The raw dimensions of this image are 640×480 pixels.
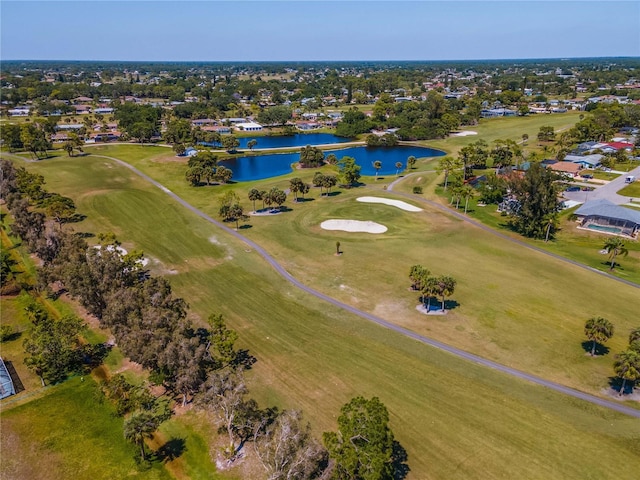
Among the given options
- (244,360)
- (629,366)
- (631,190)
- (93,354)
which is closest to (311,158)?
(631,190)

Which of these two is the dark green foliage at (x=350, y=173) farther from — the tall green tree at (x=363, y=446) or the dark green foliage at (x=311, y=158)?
the tall green tree at (x=363, y=446)

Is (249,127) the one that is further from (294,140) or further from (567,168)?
(567,168)

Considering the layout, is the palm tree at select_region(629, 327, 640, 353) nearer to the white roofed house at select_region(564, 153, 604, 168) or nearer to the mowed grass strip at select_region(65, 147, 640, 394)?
the mowed grass strip at select_region(65, 147, 640, 394)

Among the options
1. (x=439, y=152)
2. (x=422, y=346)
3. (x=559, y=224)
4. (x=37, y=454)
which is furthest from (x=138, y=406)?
(x=439, y=152)

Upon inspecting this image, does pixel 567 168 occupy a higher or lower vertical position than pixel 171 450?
higher

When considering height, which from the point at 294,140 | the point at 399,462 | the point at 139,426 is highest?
the point at 294,140

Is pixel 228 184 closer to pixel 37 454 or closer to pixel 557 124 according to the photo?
pixel 37 454
